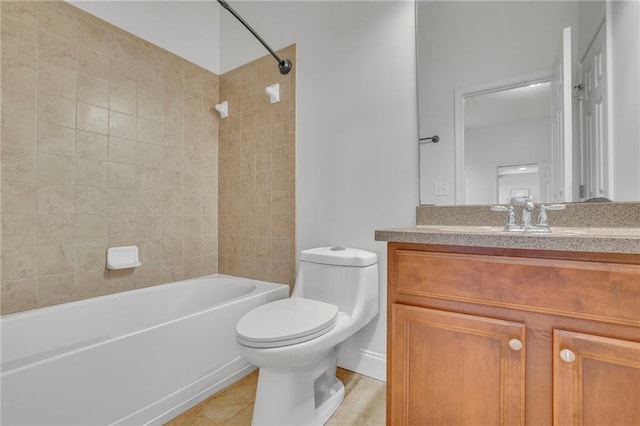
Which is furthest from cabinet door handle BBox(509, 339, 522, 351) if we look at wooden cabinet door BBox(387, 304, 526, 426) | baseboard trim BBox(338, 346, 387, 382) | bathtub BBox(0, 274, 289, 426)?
bathtub BBox(0, 274, 289, 426)

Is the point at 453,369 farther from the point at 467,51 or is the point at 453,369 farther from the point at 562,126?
the point at 467,51

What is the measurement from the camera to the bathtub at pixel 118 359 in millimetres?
983

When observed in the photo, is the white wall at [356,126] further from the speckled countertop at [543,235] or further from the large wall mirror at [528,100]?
the speckled countertop at [543,235]

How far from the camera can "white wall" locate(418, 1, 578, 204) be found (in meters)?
1.32

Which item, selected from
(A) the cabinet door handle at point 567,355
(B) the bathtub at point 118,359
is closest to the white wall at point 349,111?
(B) the bathtub at point 118,359

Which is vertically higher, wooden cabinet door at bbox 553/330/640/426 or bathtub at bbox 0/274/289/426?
wooden cabinet door at bbox 553/330/640/426

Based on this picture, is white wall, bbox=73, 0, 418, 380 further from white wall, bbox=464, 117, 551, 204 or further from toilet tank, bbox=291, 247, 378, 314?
white wall, bbox=464, 117, 551, 204

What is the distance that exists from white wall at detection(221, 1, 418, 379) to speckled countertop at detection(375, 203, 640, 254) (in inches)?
8.6

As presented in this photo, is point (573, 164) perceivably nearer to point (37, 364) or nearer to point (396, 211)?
point (396, 211)

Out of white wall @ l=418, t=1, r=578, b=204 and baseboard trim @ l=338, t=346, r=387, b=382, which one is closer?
white wall @ l=418, t=1, r=578, b=204

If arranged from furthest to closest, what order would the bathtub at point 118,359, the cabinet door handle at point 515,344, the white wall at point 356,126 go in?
1. the white wall at point 356,126
2. the bathtub at point 118,359
3. the cabinet door handle at point 515,344

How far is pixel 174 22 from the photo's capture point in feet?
7.10

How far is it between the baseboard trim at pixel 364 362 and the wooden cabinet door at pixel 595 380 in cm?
99

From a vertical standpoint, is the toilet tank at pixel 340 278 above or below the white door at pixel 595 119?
below
